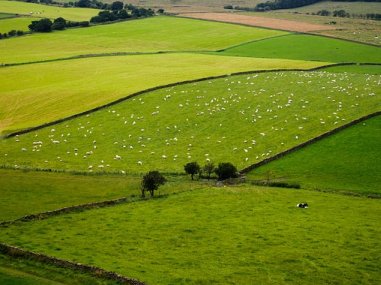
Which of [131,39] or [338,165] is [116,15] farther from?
[338,165]

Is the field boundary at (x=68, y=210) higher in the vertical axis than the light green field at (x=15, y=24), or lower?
lower

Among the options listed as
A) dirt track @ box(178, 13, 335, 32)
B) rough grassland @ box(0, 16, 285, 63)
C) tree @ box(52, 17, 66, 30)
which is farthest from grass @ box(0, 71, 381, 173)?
tree @ box(52, 17, 66, 30)

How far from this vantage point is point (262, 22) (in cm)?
13675

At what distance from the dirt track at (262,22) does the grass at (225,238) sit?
286ft

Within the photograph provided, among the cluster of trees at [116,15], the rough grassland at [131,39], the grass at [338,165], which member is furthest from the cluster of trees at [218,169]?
the cluster of trees at [116,15]

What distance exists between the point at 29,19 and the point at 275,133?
9373 centimetres

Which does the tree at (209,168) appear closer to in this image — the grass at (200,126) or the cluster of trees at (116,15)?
the grass at (200,126)

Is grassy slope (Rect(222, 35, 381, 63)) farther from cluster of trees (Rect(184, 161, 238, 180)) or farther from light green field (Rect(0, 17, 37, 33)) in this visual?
cluster of trees (Rect(184, 161, 238, 180))

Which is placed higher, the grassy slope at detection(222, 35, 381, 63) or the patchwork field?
the grassy slope at detection(222, 35, 381, 63)

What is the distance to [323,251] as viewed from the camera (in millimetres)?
34469

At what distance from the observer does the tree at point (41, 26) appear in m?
128

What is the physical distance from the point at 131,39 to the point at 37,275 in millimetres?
91334

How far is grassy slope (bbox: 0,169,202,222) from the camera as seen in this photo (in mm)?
42625

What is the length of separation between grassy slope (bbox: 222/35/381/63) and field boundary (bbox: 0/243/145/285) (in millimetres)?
70100
